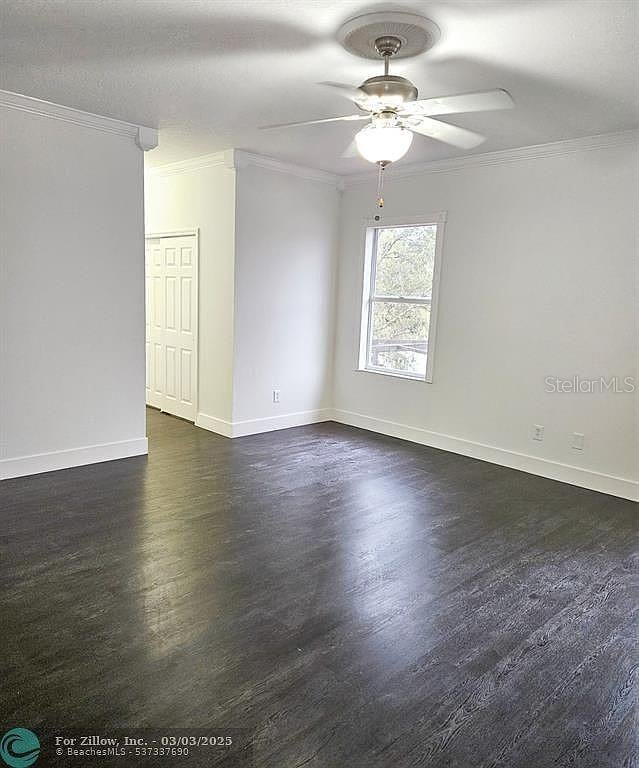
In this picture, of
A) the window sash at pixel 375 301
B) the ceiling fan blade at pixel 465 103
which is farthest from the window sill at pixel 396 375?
the ceiling fan blade at pixel 465 103

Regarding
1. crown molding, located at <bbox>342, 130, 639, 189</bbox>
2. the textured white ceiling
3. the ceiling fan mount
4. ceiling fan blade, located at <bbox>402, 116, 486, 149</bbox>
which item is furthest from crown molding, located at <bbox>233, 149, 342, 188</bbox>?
the ceiling fan mount

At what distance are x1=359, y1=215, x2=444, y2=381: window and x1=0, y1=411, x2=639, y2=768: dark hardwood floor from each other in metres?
1.71

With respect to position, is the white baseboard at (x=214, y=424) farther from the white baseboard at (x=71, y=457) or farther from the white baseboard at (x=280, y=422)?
the white baseboard at (x=71, y=457)

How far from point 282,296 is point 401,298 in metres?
1.16

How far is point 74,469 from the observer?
4.42 m

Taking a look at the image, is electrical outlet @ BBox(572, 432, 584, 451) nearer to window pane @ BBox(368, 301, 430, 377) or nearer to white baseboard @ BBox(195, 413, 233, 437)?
window pane @ BBox(368, 301, 430, 377)

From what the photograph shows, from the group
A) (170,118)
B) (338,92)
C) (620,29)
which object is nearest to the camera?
(620,29)

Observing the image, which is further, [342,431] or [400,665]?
[342,431]

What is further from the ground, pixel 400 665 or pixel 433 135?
pixel 433 135

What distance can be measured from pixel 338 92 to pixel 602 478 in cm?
327

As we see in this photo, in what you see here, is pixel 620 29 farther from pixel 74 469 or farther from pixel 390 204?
pixel 74 469

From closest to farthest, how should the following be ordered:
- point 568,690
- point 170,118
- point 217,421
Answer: point 568,690 → point 170,118 → point 217,421

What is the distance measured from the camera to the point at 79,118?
4.16 meters

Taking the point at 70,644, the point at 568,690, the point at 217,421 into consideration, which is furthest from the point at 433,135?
the point at 70,644
